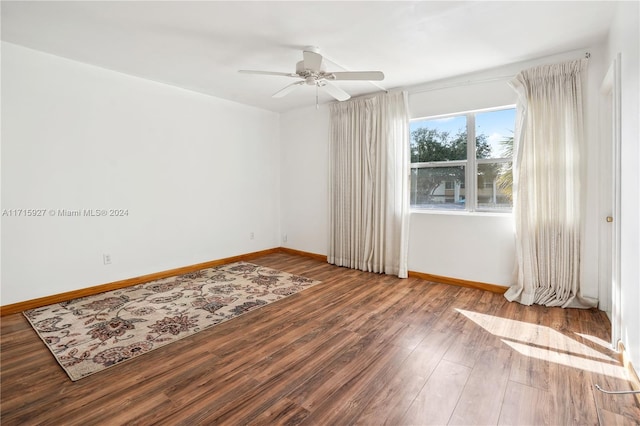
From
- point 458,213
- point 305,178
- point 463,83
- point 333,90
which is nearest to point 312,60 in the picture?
point 333,90

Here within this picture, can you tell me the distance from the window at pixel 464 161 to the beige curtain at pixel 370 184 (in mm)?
280

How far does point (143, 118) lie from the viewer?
4.11 m

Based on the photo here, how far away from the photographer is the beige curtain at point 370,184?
14.2ft

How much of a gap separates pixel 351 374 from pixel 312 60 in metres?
2.70

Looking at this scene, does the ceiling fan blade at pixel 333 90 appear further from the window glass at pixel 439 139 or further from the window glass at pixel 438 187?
the window glass at pixel 438 187

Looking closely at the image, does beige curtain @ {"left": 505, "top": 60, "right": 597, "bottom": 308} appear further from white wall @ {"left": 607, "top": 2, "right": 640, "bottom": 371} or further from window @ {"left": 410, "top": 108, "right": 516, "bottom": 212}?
white wall @ {"left": 607, "top": 2, "right": 640, "bottom": 371}

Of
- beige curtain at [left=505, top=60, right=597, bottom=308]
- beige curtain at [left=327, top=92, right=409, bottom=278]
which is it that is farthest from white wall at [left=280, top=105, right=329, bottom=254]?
beige curtain at [left=505, top=60, right=597, bottom=308]

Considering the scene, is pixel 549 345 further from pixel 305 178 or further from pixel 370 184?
pixel 305 178

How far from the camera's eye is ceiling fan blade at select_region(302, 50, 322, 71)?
114 inches

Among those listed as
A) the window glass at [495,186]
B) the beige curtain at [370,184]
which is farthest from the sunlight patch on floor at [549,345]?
the beige curtain at [370,184]

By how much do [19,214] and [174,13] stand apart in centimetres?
263

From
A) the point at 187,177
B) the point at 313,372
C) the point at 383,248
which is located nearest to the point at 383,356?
the point at 313,372

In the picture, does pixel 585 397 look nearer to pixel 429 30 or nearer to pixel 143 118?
pixel 429 30

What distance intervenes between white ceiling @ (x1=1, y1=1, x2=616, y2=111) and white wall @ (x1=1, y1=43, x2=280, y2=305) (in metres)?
0.41
